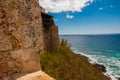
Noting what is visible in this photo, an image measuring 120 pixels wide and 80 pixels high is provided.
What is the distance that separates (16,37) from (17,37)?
0.01 metres

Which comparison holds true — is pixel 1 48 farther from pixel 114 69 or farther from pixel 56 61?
pixel 114 69

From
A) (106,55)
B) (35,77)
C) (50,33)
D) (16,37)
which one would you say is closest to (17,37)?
(16,37)

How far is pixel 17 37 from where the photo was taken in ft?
7.07

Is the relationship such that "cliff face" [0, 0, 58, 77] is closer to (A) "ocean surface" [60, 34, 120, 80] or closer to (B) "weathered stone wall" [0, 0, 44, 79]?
(B) "weathered stone wall" [0, 0, 44, 79]

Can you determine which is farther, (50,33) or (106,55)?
(106,55)

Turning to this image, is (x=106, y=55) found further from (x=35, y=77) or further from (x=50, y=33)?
(x=35, y=77)

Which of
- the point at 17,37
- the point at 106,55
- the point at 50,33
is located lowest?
the point at 106,55

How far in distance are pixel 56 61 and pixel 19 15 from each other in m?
12.1

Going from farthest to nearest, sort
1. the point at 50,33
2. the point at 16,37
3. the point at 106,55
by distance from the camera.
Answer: the point at 106,55 → the point at 50,33 → the point at 16,37

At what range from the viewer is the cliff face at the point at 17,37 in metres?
2.08

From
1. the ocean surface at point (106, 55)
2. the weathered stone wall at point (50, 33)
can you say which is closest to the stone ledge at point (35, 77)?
the weathered stone wall at point (50, 33)

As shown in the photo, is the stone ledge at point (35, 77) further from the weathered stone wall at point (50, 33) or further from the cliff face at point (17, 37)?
the weathered stone wall at point (50, 33)


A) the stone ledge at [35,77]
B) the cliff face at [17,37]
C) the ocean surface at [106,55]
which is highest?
the cliff face at [17,37]

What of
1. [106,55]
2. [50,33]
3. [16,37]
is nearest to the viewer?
[16,37]
